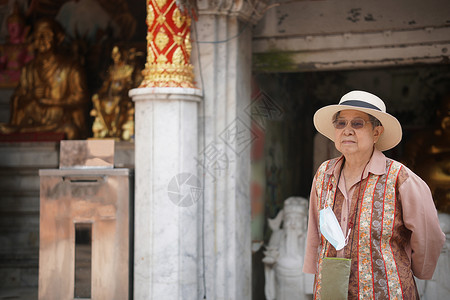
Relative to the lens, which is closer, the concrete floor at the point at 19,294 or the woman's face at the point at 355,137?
the woman's face at the point at 355,137

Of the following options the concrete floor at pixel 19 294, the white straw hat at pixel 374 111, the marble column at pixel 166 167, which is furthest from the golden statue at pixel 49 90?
the white straw hat at pixel 374 111

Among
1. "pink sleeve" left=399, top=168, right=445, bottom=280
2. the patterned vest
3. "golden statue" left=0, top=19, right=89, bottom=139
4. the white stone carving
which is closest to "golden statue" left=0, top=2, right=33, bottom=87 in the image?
"golden statue" left=0, top=19, right=89, bottom=139

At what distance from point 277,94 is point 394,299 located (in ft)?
12.5

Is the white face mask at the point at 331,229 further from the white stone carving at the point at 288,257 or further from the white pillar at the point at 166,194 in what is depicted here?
the white stone carving at the point at 288,257

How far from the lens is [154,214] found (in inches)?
206

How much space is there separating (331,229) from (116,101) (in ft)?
16.4

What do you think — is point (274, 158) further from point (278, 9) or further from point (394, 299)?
point (394, 299)

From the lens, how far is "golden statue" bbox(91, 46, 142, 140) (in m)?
7.45

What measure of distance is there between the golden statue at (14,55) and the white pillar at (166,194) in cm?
389

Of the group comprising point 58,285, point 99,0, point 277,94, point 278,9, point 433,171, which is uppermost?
point 99,0

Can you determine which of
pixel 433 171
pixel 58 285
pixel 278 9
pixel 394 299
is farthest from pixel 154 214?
pixel 433 171

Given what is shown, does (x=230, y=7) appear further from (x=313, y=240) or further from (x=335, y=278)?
(x=335, y=278)

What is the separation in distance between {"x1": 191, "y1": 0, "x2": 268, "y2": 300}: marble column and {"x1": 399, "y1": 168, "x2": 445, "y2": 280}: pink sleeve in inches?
100

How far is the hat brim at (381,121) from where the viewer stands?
3150 millimetres
